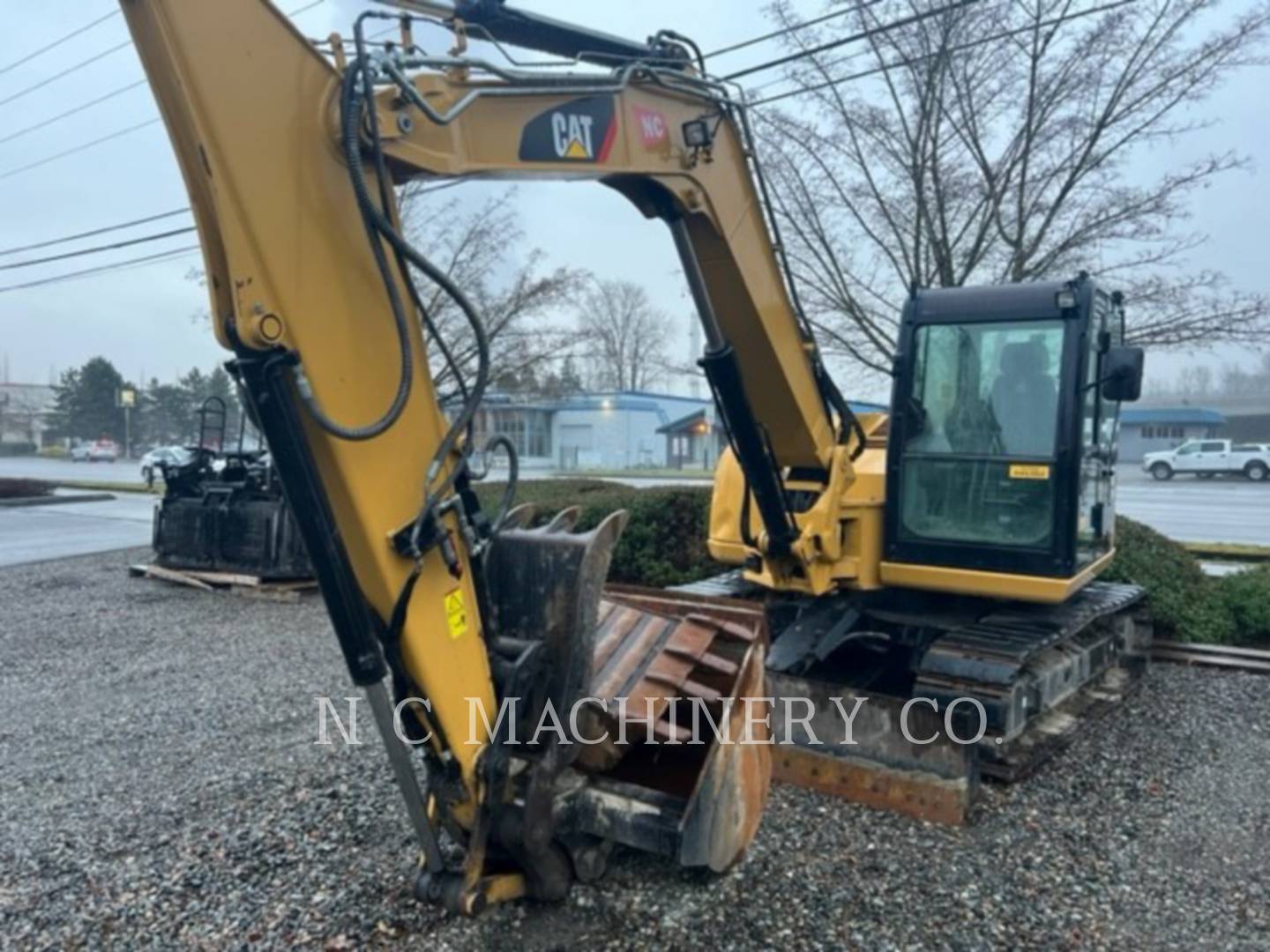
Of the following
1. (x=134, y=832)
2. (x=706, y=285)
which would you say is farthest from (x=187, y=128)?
(x=134, y=832)

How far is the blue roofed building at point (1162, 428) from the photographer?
141ft

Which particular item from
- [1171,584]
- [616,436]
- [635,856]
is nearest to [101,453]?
[616,436]

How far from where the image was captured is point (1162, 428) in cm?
4388

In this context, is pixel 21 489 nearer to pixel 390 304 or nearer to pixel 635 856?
pixel 635 856

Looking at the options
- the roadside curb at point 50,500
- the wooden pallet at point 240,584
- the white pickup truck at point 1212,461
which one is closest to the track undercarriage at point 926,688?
the wooden pallet at point 240,584

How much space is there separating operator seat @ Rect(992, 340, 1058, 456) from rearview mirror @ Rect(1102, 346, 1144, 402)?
26cm

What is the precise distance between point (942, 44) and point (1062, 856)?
711 centimetres

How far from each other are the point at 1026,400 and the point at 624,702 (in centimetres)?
291

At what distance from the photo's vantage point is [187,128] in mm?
2219

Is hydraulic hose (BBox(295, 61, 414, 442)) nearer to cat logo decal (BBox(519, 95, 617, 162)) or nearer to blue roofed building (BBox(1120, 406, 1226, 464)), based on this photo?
cat logo decal (BBox(519, 95, 617, 162))

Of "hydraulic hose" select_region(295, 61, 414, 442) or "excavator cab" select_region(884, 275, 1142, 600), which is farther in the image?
"excavator cab" select_region(884, 275, 1142, 600)

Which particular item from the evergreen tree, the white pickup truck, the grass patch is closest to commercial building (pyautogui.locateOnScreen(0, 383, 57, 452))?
the evergreen tree

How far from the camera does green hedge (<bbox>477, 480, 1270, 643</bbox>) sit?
6875 millimetres

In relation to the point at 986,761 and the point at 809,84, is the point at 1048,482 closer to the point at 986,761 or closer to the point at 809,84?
the point at 986,761
